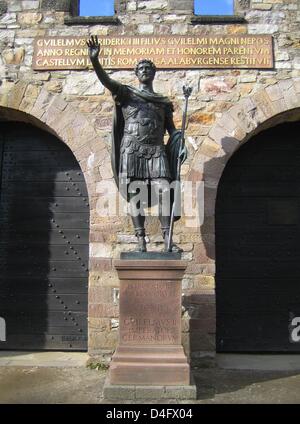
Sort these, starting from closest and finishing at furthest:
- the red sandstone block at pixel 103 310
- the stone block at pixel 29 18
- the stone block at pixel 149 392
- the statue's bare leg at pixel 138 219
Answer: the stone block at pixel 149 392 → the statue's bare leg at pixel 138 219 → the red sandstone block at pixel 103 310 → the stone block at pixel 29 18

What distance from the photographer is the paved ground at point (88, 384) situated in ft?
13.6

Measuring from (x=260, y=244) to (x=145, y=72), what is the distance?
305 centimetres

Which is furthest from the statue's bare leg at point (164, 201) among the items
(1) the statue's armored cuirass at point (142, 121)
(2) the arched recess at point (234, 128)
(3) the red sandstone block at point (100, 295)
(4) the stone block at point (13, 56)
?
(4) the stone block at point (13, 56)

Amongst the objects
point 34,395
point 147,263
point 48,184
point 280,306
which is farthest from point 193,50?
point 34,395

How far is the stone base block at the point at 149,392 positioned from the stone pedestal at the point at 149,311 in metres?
0.22

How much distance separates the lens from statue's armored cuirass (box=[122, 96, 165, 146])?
455cm

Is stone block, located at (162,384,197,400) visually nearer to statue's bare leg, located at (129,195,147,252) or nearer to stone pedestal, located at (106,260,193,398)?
stone pedestal, located at (106,260,193,398)

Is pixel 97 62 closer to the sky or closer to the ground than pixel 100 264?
closer to the sky

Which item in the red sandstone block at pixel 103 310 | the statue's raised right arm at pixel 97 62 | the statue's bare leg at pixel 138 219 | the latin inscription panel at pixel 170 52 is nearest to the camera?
the statue's raised right arm at pixel 97 62

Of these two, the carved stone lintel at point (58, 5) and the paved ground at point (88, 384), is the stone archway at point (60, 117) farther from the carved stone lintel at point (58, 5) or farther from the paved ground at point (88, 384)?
the paved ground at point (88, 384)

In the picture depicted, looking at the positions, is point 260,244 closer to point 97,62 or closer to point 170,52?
point 170,52

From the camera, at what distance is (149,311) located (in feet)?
13.8

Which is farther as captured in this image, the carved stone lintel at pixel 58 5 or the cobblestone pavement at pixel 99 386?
the carved stone lintel at pixel 58 5

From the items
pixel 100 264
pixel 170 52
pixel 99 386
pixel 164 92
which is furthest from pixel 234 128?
pixel 99 386
